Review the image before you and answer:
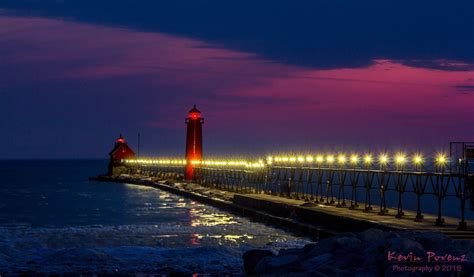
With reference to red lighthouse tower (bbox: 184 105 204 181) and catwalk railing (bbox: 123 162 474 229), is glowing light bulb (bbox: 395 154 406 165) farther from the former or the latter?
red lighthouse tower (bbox: 184 105 204 181)

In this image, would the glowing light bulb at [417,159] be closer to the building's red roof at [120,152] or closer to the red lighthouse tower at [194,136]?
the red lighthouse tower at [194,136]

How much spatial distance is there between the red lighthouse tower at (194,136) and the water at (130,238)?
11.6 metres

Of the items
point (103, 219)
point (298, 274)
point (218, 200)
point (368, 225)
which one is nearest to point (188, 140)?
point (218, 200)

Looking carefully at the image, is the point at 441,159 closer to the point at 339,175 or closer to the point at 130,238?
the point at 130,238

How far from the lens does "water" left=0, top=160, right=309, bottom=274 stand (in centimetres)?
2397

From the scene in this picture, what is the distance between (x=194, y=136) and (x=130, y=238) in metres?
37.6

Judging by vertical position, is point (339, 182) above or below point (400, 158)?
below

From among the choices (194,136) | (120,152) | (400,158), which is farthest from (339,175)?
(120,152)

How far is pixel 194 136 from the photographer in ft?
229

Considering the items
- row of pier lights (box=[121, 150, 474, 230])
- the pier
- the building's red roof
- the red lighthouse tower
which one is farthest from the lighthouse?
the red lighthouse tower

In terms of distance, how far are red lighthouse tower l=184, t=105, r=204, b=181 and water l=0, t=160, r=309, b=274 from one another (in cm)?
1164

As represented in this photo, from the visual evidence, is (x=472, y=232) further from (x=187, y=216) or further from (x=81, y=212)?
(x=81, y=212)

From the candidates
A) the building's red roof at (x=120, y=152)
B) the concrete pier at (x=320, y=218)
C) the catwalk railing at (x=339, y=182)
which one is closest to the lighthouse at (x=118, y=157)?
the building's red roof at (x=120, y=152)

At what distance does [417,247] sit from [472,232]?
9.52 meters
